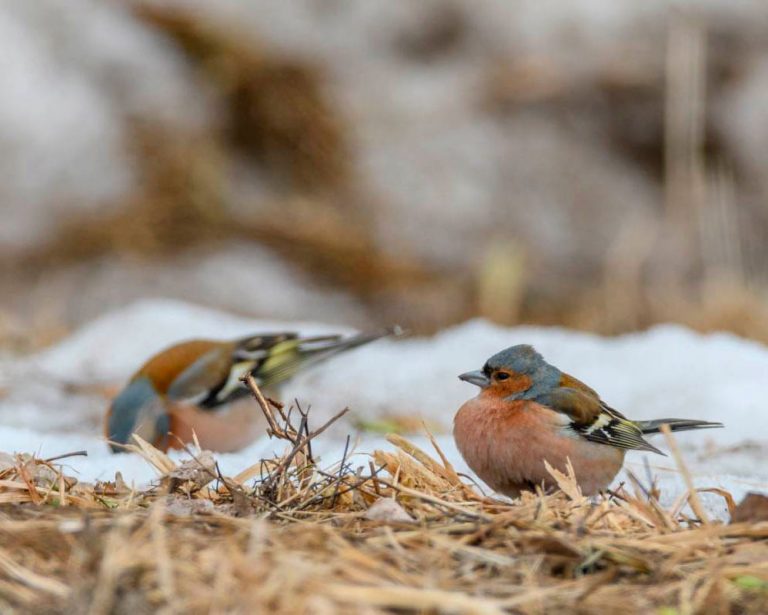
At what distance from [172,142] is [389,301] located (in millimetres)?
2520

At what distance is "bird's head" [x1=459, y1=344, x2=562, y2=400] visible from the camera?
3.63 meters

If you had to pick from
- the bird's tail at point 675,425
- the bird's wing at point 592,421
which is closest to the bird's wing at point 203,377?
the bird's wing at point 592,421

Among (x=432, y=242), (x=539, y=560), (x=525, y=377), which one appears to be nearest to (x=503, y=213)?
(x=432, y=242)

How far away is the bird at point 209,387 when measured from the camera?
15.4ft

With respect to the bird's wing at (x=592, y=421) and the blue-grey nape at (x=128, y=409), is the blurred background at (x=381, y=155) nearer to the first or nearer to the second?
the blue-grey nape at (x=128, y=409)

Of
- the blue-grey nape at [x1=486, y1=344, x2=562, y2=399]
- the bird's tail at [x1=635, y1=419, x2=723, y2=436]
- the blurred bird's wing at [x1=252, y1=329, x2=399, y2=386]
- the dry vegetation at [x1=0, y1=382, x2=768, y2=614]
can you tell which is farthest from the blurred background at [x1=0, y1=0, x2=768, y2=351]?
the dry vegetation at [x1=0, y1=382, x2=768, y2=614]

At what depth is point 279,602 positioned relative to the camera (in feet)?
6.10

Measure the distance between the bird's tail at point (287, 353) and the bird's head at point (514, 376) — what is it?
1632 millimetres

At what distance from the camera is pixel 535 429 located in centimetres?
344

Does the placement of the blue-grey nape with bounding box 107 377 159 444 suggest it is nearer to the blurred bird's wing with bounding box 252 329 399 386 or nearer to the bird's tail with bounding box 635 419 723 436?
the blurred bird's wing with bounding box 252 329 399 386

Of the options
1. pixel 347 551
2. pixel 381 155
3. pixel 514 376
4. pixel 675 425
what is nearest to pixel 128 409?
pixel 514 376

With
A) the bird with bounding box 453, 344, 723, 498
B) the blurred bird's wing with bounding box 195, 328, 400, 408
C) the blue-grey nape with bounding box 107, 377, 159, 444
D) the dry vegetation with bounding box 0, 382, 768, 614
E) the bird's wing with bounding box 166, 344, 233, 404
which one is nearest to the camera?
the dry vegetation with bounding box 0, 382, 768, 614

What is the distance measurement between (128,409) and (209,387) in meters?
0.58

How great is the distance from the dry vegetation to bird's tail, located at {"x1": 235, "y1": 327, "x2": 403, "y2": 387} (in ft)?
8.07
